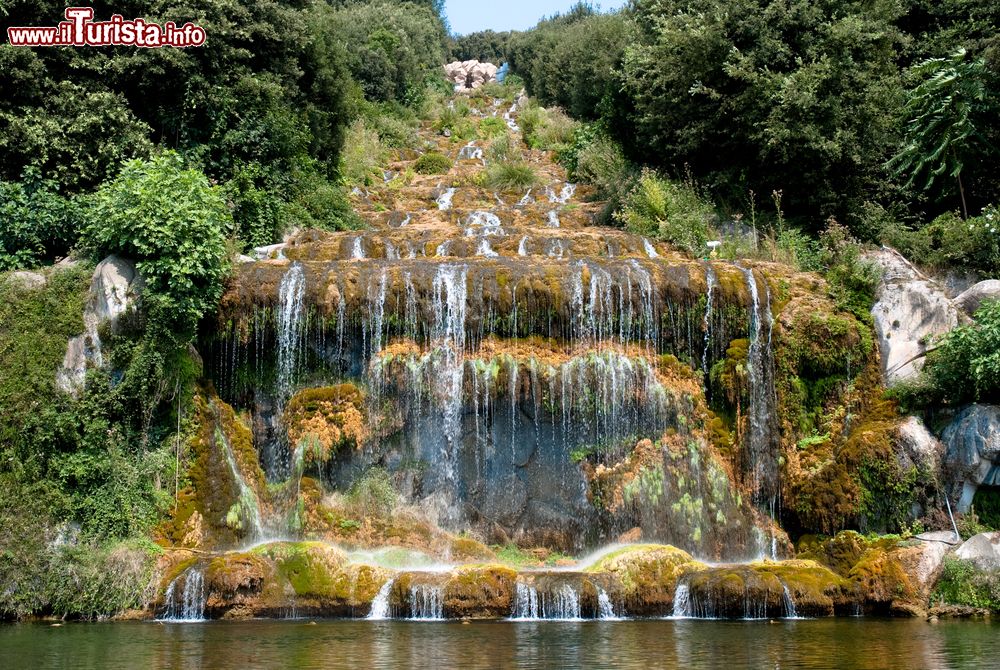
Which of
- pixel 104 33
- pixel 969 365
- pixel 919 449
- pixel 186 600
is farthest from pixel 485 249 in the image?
pixel 186 600

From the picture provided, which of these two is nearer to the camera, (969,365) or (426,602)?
(426,602)

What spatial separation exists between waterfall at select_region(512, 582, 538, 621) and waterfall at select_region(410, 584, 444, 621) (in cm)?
108

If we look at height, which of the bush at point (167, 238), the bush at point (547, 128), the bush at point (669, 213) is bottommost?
the bush at point (167, 238)

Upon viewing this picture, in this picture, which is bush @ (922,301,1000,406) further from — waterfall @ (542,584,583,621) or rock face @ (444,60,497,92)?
rock face @ (444,60,497,92)

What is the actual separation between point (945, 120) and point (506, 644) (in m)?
17.2

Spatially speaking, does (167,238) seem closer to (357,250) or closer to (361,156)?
(357,250)

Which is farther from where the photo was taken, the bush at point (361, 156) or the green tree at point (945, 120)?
the bush at point (361, 156)

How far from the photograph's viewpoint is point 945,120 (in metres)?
21.9

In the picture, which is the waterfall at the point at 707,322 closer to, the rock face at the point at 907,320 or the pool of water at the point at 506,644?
the rock face at the point at 907,320

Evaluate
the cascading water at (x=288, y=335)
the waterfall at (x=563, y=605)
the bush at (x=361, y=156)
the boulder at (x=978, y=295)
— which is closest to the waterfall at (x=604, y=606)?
the waterfall at (x=563, y=605)

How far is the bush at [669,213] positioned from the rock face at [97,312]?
38.3ft

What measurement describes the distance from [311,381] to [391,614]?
5061mm

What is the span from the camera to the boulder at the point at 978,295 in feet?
57.1

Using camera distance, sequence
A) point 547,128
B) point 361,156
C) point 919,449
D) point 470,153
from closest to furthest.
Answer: point 919,449 → point 361,156 → point 470,153 → point 547,128
